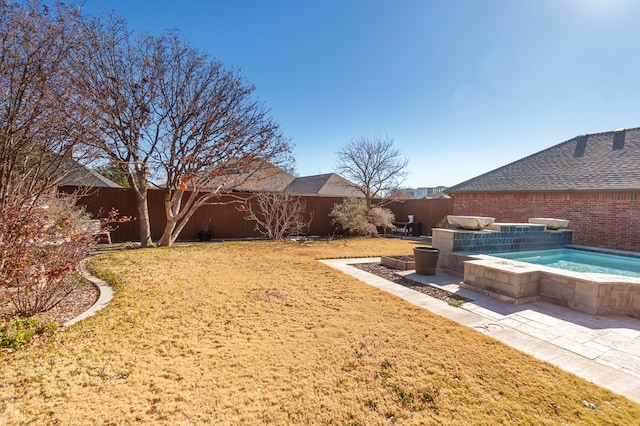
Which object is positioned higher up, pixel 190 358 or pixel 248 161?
pixel 248 161

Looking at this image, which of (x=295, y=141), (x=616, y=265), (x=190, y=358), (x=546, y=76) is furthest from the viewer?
(x=295, y=141)

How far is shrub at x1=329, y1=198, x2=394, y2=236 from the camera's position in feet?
44.9

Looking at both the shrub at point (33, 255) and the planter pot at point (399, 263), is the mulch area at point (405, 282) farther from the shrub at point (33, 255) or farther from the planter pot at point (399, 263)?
the shrub at point (33, 255)

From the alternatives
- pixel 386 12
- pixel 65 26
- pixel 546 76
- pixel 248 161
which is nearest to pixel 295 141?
pixel 248 161

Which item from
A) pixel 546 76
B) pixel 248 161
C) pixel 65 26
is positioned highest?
pixel 546 76

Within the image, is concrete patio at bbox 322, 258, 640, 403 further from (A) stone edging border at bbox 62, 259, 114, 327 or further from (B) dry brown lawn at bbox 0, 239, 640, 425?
(A) stone edging border at bbox 62, 259, 114, 327

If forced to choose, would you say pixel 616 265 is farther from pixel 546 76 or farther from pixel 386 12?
pixel 386 12

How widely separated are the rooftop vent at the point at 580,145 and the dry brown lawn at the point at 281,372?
13.1 m

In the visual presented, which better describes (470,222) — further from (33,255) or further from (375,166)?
(375,166)

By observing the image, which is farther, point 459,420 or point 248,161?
point 248,161

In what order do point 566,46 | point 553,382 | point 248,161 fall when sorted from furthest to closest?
point 248,161 → point 566,46 → point 553,382

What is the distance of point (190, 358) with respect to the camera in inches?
118

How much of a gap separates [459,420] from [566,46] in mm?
10872

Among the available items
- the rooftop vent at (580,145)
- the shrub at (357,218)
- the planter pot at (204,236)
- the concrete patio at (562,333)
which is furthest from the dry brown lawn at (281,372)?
the rooftop vent at (580,145)
